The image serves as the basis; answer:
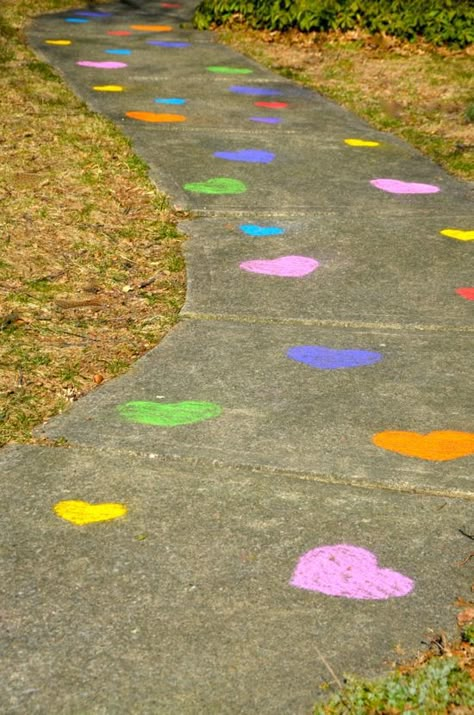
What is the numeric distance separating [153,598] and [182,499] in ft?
1.61

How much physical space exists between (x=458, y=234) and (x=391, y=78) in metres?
4.22

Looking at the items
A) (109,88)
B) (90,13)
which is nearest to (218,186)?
(109,88)

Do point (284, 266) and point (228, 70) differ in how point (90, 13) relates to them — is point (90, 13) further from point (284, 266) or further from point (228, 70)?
point (284, 266)

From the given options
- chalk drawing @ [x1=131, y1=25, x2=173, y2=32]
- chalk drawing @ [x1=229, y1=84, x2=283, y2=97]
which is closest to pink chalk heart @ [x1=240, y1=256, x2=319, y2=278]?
chalk drawing @ [x1=229, y1=84, x2=283, y2=97]

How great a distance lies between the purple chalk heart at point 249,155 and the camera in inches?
269

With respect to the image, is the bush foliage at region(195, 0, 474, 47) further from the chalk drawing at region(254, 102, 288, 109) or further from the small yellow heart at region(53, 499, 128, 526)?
the small yellow heart at region(53, 499, 128, 526)

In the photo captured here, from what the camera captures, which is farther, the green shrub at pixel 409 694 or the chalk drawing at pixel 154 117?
the chalk drawing at pixel 154 117

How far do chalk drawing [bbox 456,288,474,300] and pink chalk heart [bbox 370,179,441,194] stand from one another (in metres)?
1.48

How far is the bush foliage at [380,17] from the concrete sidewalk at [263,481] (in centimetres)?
500

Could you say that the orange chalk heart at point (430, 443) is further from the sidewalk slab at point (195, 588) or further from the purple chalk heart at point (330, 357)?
the purple chalk heart at point (330, 357)

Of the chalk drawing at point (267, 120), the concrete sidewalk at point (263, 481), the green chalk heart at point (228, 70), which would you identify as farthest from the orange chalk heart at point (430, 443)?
the green chalk heart at point (228, 70)

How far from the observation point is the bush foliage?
10727mm

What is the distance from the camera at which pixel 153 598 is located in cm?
283

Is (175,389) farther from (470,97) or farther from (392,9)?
(392,9)
